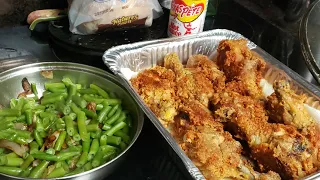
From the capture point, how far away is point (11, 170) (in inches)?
36.7

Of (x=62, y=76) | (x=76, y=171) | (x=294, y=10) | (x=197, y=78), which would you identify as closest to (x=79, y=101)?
(x=62, y=76)

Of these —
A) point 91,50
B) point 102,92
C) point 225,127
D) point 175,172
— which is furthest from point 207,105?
point 91,50

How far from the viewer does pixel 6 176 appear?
0.88 meters

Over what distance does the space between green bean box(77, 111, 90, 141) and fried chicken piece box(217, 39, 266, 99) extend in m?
0.46

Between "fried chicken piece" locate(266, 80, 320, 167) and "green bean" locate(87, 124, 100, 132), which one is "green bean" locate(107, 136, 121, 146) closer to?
"green bean" locate(87, 124, 100, 132)

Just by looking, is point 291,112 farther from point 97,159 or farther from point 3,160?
point 3,160

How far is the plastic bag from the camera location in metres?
1.35

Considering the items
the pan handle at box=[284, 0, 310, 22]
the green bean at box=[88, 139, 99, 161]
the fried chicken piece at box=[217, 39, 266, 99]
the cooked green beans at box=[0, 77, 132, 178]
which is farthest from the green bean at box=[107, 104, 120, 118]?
the pan handle at box=[284, 0, 310, 22]

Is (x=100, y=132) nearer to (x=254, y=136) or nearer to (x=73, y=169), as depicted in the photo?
(x=73, y=169)

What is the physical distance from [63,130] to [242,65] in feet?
1.84

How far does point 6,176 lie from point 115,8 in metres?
0.70

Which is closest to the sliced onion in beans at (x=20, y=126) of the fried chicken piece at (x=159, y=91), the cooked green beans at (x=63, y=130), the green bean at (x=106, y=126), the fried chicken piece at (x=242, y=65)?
the cooked green beans at (x=63, y=130)

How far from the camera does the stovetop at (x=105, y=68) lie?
1.05 meters

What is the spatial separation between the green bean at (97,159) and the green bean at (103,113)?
0.36 feet
